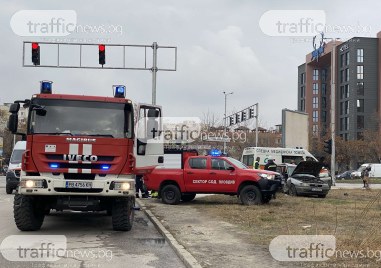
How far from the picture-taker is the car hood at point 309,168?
21.3 m

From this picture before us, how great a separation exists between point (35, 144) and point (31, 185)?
859mm

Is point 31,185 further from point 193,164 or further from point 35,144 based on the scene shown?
point 193,164

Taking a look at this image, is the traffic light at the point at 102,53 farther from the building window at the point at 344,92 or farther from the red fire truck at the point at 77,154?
the building window at the point at 344,92

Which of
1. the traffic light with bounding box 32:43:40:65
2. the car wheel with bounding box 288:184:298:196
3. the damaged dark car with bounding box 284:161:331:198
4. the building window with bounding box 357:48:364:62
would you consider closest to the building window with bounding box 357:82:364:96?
the building window with bounding box 357:48:364:62

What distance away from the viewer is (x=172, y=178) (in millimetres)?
16734

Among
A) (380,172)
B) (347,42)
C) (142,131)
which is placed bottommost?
(380,172)

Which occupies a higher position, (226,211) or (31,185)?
(31,185)

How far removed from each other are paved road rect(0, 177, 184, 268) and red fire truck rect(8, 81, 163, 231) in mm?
605

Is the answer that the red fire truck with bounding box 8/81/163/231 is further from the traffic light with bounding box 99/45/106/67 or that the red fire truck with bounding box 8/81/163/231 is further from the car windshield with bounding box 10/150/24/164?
the car windshield with bounding box 10/150/24/164

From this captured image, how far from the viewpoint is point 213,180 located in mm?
16516

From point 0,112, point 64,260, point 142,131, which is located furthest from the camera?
point 0,112

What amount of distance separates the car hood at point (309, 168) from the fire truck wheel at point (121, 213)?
12255 millimetres

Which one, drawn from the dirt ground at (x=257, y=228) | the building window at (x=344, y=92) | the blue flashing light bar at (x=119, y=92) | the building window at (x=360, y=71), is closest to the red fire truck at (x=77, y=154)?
the blue flashing light bar at (x=119, y=92)

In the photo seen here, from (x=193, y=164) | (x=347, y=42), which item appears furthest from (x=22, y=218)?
(x=347, y=42)
